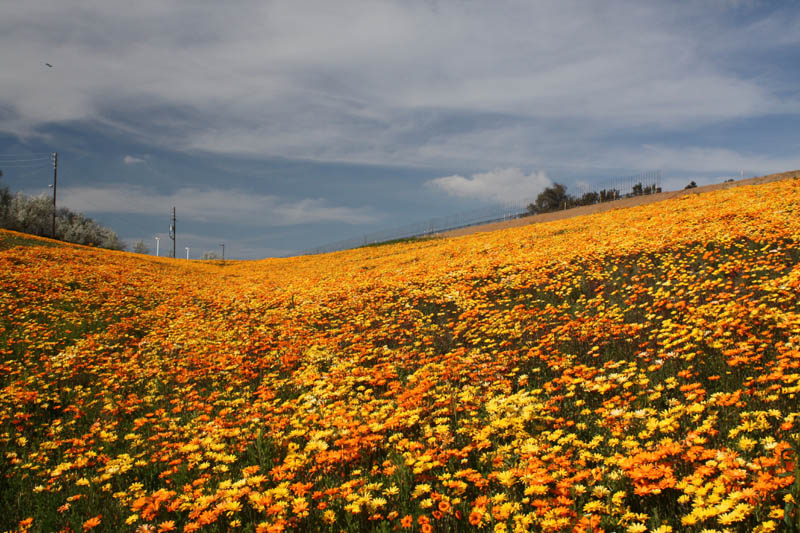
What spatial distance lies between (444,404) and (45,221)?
81261 millimetres

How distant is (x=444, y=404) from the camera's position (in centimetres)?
618

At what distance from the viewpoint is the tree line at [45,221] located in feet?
210

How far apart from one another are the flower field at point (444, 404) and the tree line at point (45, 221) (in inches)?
2481

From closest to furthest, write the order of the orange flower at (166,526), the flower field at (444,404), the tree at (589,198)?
the flower field at (444,404), the orange flower at (166,526), the tree at (589,198)

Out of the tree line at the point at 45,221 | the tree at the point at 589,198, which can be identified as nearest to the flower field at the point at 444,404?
the tree at the point at 589,198

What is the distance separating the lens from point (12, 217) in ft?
209

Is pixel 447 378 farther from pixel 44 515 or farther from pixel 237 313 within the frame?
pixel 237 313

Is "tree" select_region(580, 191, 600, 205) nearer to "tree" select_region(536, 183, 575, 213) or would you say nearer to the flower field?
"tree" select_region(536, 183, 575, 213)

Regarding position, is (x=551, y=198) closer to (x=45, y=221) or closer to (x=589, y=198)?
(x=589, y=198)

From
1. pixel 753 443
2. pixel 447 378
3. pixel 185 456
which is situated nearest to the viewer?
pixel 753 443

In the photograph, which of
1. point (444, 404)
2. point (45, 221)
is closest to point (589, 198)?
point (444, 404)

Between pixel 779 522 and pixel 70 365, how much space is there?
37.3 ft

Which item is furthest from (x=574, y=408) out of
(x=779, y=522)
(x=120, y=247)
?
(x=120, y=247)

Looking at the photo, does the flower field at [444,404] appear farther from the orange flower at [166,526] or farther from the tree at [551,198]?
the tree at [551,198]
